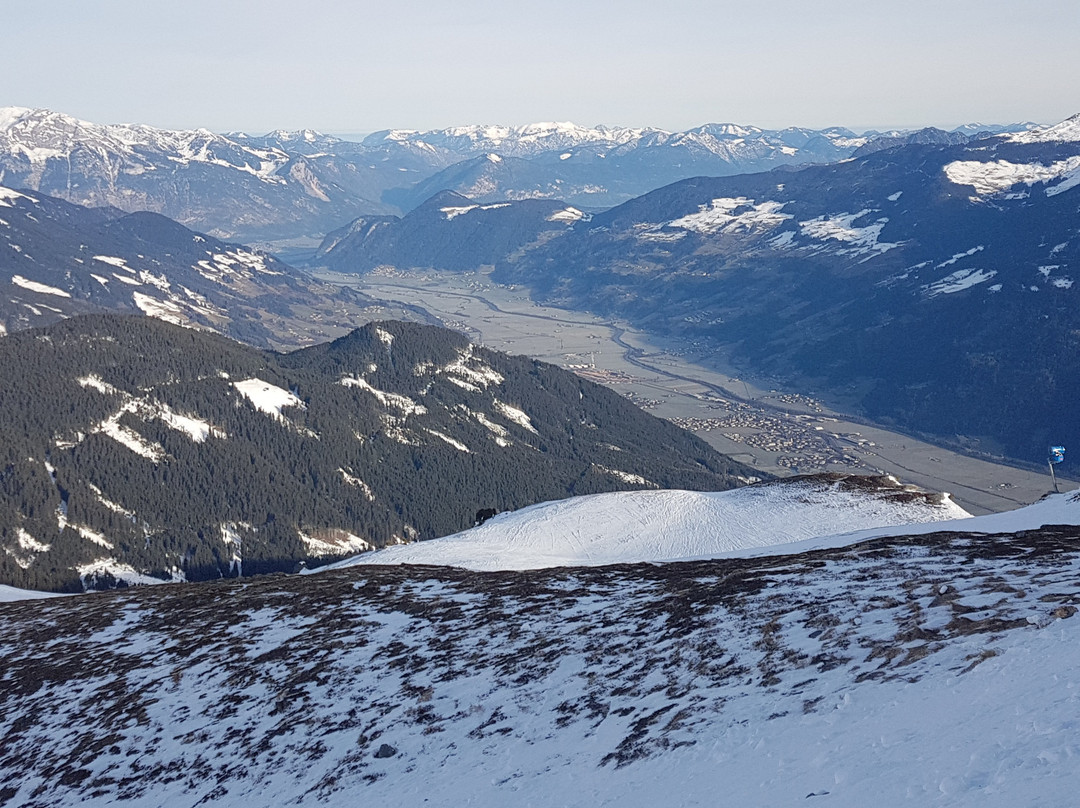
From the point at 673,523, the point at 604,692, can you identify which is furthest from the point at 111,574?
the point at 604,692

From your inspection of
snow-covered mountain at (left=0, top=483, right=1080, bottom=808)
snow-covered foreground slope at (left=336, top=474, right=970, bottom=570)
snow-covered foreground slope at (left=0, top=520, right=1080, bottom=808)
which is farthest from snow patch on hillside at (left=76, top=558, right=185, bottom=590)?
snow-covered mountain at (left=0, top=483, right=1080, bottom=808)

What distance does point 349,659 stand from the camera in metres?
36.3

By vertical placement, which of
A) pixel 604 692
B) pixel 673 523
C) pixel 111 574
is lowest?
pixel 111 574

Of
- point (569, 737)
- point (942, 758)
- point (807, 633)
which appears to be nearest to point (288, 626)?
point (569, 737)

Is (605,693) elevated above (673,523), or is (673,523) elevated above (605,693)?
(605,693)

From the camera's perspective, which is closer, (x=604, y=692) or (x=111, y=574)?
(x=604, y=692)

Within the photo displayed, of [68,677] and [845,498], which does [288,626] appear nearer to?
[68,677]

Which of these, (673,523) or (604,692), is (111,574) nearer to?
(673,523)

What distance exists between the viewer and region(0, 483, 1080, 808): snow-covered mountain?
20484 mm

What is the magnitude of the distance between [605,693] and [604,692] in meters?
0.10

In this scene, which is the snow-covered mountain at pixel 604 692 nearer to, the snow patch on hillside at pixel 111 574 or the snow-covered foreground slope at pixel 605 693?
the snow-covered foreground slope at pixel 605 693


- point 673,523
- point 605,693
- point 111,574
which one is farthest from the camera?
point 111,574

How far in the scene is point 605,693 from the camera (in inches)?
1118

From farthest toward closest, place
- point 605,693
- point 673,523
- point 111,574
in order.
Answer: point 111,574 < point 673,523 < point 605,693
